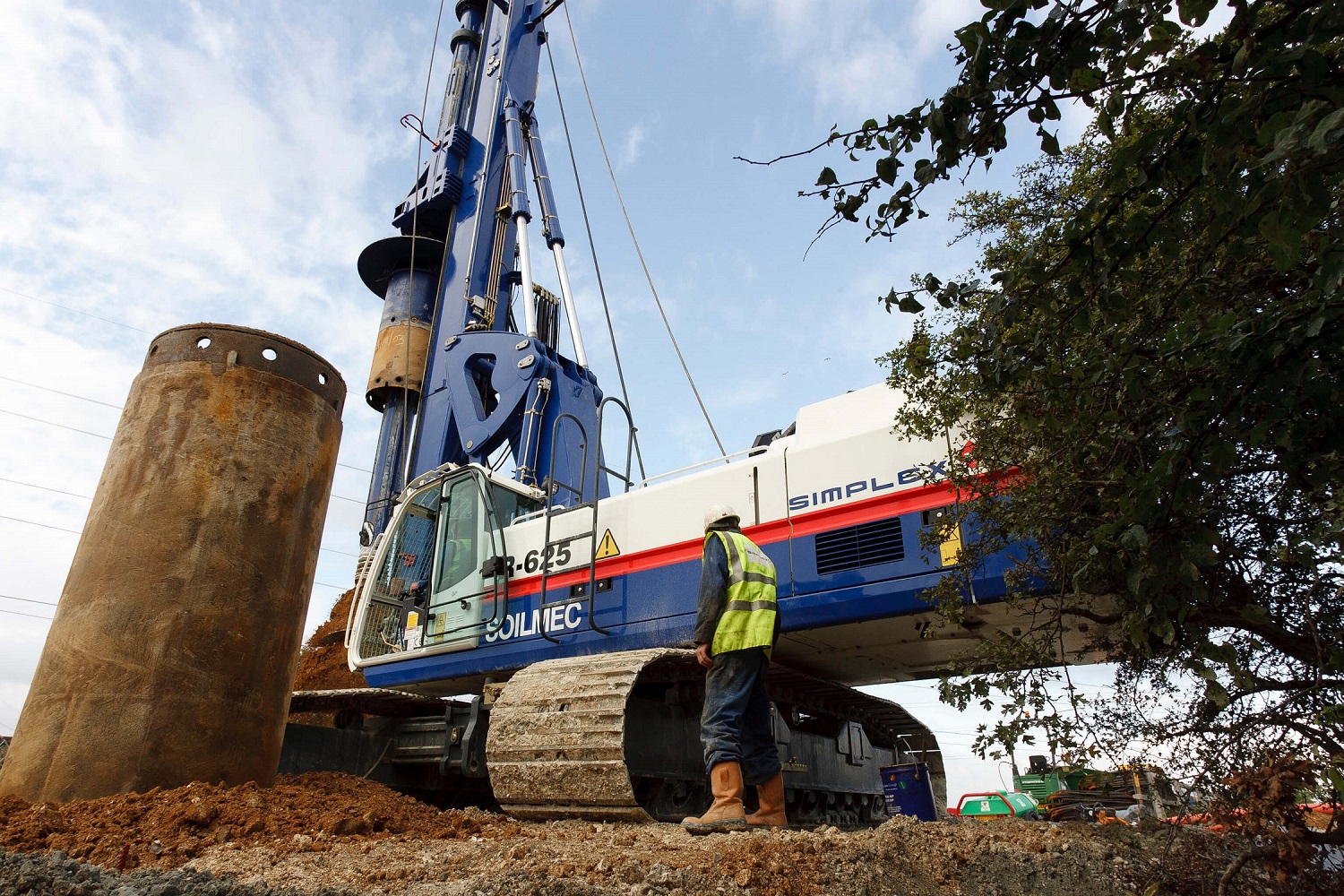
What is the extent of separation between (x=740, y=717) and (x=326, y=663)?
1107cm

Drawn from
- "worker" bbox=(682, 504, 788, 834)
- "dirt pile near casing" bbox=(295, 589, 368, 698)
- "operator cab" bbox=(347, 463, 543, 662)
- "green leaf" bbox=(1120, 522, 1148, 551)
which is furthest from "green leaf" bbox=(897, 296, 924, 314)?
"dirt pile near casing" bbox=(295, 589, 368, 698)

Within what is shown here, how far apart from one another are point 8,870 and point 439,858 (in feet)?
3.97

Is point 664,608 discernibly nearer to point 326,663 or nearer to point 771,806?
point 771,806

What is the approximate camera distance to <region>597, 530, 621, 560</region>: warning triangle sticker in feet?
20.6

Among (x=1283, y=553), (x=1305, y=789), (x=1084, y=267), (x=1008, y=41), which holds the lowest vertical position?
(x=1305, y=789)

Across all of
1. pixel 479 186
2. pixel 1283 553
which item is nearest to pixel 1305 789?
pixel 1283 553

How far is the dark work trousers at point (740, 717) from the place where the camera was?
4211 mm

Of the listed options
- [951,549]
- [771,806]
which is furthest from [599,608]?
[951,549]

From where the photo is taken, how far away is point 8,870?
7.43 feet

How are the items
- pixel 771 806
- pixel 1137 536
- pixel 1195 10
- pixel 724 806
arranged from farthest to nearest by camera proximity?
1. pixel 771 806
2. pixel 724 806
3. pixel 1137 536
4. pixel 1195 10

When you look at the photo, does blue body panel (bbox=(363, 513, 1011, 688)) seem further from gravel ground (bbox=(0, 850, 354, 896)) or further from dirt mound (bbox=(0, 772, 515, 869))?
gravel ground (bbox=(0, 850, 354, 896))

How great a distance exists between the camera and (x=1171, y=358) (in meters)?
2.69

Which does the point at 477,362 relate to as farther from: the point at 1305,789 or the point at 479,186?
the point at 1305,789

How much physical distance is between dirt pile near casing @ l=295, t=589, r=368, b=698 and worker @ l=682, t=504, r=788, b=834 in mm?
9434
